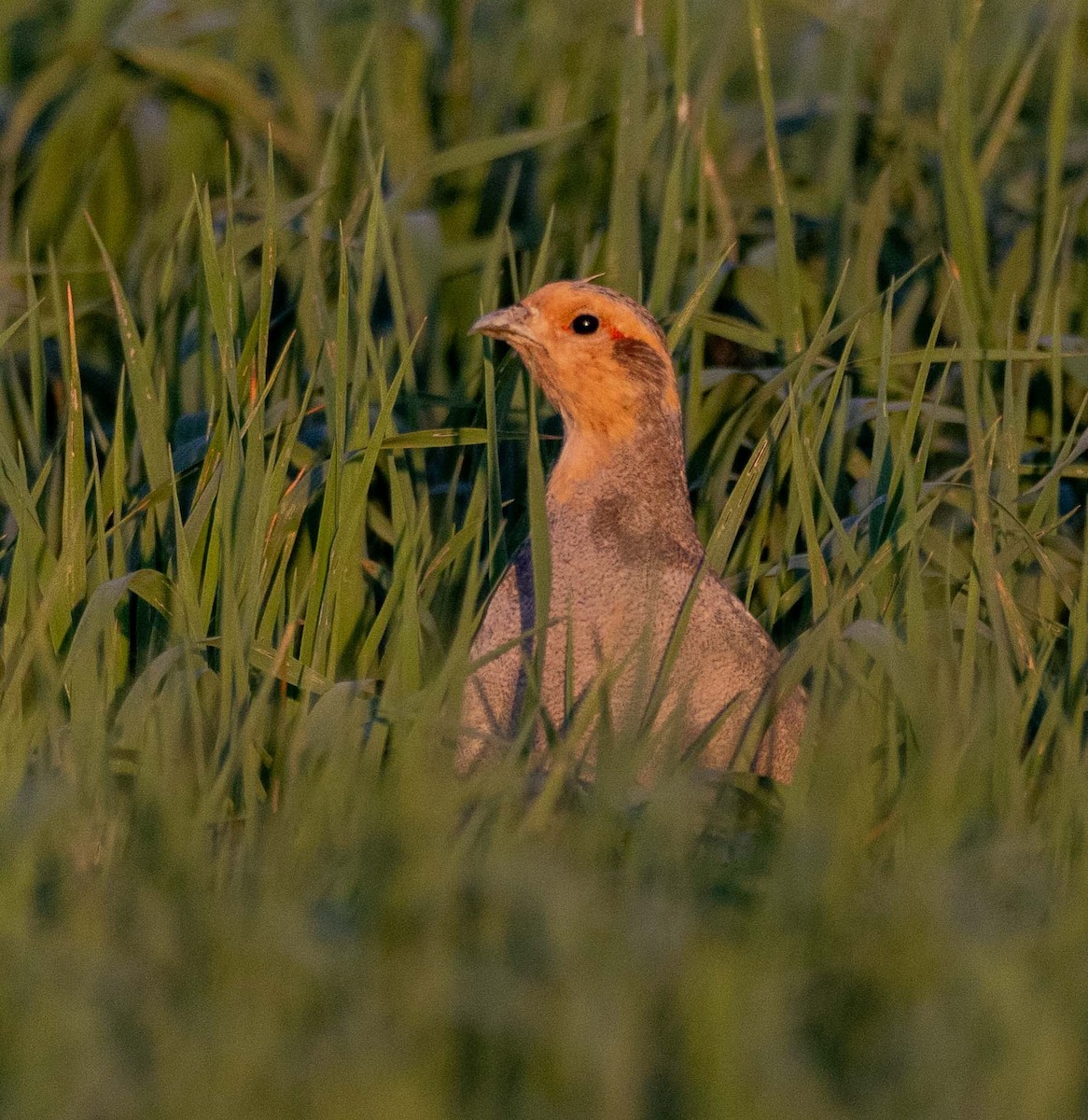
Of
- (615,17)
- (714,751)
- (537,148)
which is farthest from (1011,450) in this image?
(615,17)

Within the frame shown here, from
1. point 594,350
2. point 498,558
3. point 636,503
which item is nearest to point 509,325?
point 594,350

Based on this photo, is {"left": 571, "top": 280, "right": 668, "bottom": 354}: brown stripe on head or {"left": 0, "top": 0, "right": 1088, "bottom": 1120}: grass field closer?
{"left": 0, "top": 0, "right": 1088, "bottom": 1120}: grass field

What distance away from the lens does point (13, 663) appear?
3789 mm

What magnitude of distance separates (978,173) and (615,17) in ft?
4.76

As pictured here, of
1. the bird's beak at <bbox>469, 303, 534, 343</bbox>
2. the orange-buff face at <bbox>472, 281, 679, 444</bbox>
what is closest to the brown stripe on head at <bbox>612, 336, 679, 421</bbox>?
the orange-buff face at <bbox>472, 281, 679, 444</bbox>

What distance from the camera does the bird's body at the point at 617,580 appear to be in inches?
143

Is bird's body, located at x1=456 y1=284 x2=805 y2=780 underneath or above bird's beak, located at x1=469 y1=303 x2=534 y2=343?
underneath

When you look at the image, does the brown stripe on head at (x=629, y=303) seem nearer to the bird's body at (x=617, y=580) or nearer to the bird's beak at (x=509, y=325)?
the bird's body at (x=617, y=580)

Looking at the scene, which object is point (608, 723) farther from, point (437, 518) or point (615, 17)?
point (615, 17)

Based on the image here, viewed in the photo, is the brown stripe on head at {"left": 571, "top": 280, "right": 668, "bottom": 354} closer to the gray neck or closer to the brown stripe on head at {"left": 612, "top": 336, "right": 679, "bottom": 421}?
the brown stripe on head at {"left": 612, "top": 336, "right": 679, "bottom": 421}

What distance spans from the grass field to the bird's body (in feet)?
0.43

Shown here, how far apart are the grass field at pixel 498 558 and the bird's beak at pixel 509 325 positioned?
0.39 ft

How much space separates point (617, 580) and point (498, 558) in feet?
1.94

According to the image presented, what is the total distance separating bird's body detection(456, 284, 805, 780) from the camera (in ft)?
11.9
